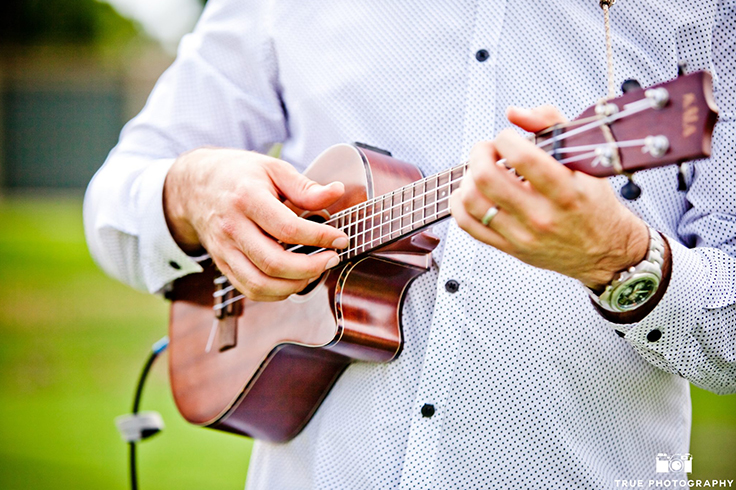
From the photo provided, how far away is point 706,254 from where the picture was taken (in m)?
1.20

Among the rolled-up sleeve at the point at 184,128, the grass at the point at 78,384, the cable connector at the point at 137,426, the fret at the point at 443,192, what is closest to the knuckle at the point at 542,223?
the fret at the point at 443,192

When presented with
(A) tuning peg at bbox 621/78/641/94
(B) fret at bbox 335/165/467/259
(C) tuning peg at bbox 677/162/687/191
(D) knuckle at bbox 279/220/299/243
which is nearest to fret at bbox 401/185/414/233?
(B) fret at bbox 335/165/467/259

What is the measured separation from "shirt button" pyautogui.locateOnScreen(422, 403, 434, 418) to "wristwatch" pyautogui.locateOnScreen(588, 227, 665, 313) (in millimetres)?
398

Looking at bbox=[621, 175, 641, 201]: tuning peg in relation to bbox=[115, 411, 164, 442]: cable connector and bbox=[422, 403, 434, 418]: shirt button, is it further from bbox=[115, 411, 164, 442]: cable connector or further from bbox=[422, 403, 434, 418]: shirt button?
bbox=[115, 411, 164, 442]: cable connector

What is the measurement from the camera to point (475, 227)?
934mm

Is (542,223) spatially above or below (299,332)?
above

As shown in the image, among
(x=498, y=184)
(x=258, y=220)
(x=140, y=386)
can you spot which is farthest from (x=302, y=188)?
(x=140, y=386)

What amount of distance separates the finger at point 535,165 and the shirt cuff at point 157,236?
1.00 m

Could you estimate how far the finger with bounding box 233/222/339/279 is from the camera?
1.28m

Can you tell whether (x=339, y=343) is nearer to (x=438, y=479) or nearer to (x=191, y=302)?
(x=438, y=479)

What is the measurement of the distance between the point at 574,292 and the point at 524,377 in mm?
188

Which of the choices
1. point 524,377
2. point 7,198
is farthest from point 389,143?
point 7,198

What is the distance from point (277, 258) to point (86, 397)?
5548mm

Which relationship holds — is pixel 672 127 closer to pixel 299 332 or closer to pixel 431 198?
pixel 431 198
